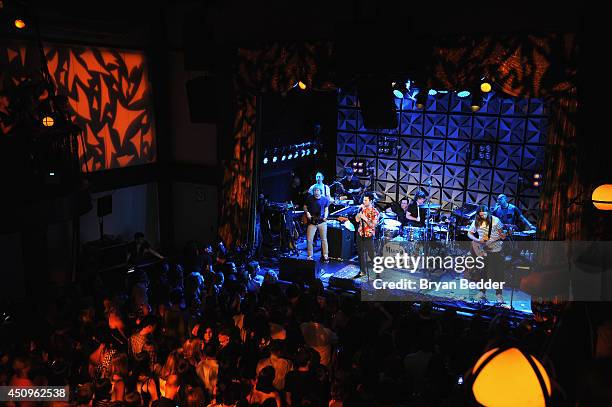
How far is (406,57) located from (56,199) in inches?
221

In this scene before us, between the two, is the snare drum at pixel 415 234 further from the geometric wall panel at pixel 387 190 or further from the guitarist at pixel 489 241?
the geometric wall panel at pixel 387 190

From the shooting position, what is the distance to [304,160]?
1541 centimetres

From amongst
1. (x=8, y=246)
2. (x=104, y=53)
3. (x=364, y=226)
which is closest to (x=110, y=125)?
(x=104, y=53)

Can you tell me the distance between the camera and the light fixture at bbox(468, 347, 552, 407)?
2.33m

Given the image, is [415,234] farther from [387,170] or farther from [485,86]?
[387,170]

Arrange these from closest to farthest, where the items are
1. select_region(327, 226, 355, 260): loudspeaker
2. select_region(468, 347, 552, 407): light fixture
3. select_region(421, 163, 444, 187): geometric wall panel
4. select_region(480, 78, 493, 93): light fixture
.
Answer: select_region(468, 347, 552, 407): light fixture → select_region(480, 78, 493, 93): light fixture → select_region(327, 226, 355, 260): loudspeaker → select_region(421, 163, 444, 187): geometric wall panel

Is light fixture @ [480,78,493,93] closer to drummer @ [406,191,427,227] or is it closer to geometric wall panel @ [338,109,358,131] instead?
drummer @ [406,191,427,227]

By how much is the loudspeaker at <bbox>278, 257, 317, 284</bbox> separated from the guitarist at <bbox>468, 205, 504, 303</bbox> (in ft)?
9.96

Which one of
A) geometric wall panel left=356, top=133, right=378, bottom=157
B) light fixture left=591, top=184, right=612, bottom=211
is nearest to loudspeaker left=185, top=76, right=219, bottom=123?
geometric wall panel left=356, top=133, right=378, bottom=157

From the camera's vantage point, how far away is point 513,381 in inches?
92.3

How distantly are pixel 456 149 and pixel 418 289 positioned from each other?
17.6 ft

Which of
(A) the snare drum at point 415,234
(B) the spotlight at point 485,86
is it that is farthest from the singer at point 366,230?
(B) the spotlight at point 485,86

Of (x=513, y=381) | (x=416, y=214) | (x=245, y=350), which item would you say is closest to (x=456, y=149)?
(x=416, y=214)

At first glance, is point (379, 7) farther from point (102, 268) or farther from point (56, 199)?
point (102, 268)
